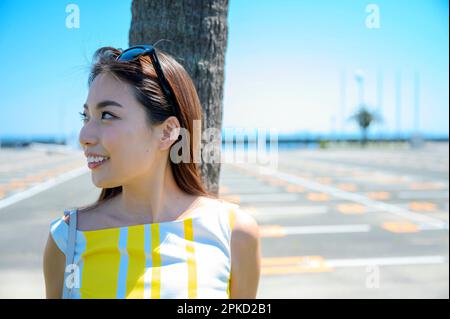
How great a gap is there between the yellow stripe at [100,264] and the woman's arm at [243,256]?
35 centimetres

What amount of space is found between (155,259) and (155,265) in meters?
0.02

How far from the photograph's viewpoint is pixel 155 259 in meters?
1.27

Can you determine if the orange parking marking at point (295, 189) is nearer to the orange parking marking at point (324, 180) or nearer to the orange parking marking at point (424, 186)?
the orange parking marking at point (324, 180)

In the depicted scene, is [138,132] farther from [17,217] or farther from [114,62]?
[17,217]

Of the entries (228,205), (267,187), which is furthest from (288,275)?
(267,187)

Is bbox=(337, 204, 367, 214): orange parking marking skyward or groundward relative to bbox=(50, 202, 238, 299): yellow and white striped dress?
groundward

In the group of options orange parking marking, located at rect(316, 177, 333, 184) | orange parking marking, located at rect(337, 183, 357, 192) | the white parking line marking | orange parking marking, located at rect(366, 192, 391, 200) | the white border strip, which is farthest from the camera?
orange parking marking, located at rect(316, 177, 333, 184)

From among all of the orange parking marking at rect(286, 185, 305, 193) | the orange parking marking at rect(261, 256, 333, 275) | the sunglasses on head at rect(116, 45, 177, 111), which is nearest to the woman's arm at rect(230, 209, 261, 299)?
the sunglasses on head at rect(116, 45, 177, 111)

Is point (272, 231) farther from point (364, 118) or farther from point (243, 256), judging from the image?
point (364, 118)

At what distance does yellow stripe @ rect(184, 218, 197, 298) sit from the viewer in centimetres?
125

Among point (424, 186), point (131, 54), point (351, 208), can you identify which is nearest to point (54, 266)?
point (131, 54)

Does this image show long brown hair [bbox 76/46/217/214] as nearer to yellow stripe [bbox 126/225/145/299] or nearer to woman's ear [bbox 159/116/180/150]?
woman's ear [bbox 159/116/180/150]

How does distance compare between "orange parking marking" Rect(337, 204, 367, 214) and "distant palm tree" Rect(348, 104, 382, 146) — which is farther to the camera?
"distant palm tree" Rect(348, 104, 382, 146)

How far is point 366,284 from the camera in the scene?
438 centimetres
